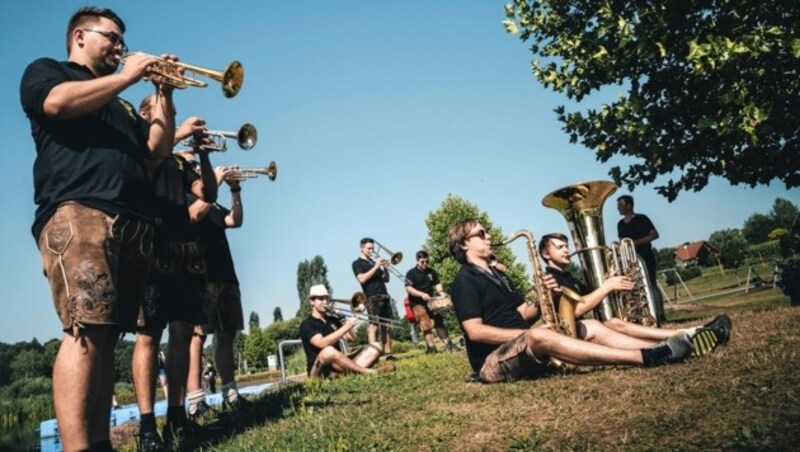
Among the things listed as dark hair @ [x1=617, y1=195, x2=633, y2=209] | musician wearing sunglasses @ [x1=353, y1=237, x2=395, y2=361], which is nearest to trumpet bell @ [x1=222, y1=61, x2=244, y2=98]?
musician wearing sunglasses @ [x1=353, y1=237, x2=395, y2=361]

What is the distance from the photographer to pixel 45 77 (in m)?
2.35

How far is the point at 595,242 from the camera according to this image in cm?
637

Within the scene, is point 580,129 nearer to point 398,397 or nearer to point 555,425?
point 398,397

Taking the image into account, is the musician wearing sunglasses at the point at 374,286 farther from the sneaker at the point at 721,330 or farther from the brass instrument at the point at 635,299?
the sneaker at the point at 721,330

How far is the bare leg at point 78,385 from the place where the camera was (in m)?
2.08

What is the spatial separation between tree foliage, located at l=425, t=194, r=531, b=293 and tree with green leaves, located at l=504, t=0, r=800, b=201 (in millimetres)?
23334

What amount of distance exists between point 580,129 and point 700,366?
7383mm

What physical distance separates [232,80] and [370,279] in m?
7.45

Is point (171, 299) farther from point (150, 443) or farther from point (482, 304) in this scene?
point (482, 304)

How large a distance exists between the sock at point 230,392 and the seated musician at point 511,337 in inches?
99.1

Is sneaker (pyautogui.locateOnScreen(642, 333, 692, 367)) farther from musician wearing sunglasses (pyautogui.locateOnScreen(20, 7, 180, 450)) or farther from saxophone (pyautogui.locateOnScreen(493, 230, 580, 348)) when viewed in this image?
musician wearing sunglasses (pyautogui.locateOnScreen(20, 7, 180, 450))

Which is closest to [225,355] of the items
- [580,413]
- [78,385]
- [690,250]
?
[78,385]

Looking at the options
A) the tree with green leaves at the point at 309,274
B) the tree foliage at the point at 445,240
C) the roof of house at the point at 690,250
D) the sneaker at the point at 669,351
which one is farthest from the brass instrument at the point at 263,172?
the roof of house at the point at 690,250

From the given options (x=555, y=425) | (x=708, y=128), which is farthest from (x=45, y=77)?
(x=708, y=128)
